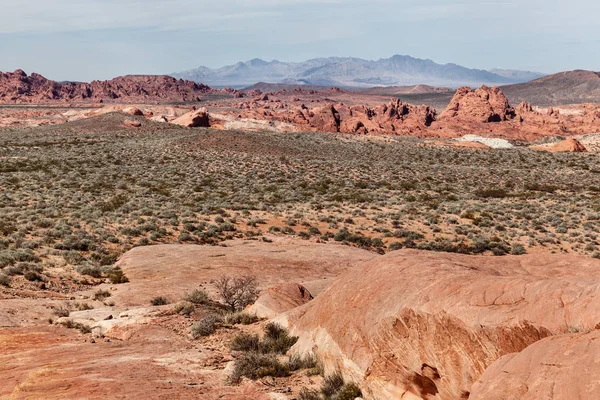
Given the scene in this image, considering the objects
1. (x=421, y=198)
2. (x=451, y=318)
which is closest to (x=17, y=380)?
(x=451, y=318)

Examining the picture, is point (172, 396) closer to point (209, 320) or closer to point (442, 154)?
point (209, 320)

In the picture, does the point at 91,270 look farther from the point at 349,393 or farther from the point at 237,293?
the point at 349,393

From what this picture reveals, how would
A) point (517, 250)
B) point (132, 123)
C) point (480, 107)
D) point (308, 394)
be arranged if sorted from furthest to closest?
point (480, 107)
point (132, 123)
point (517, 250)
point (308, 394)

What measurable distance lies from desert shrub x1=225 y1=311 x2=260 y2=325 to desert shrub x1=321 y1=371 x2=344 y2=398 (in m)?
4.56

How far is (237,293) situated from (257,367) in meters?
6.30

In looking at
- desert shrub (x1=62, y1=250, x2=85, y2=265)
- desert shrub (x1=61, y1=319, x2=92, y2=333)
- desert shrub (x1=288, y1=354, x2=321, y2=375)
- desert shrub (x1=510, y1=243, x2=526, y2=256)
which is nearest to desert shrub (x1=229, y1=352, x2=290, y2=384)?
desert shrub (x1=288, y1=354, x2=321, y2=375)

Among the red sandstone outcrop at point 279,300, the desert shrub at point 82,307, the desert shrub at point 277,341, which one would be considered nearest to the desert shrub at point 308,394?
the desert shrub at point 277,341

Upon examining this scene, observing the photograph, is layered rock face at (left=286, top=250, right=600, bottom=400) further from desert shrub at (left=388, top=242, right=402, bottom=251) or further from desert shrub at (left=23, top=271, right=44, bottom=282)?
desert shrub at (left=388, top=242, right=402, bottom=251)

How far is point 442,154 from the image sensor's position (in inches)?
2778

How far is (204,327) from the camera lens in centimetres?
1280

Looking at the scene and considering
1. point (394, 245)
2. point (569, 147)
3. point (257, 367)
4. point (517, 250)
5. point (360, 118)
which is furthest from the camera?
point (360, 118)

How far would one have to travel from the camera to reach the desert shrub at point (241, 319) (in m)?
13.6

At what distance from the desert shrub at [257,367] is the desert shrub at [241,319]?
2.86m

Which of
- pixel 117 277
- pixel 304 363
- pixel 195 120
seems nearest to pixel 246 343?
pixel 304 363
